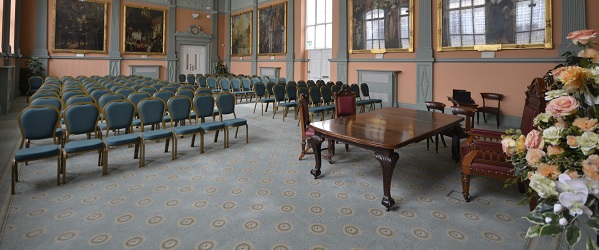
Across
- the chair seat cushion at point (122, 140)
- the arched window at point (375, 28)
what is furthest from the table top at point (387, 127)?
the arched window at point (375, 28)

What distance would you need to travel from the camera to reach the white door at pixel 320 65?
12305mm

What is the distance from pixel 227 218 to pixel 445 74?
7.48 metres

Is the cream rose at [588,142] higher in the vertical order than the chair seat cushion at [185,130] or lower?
lower

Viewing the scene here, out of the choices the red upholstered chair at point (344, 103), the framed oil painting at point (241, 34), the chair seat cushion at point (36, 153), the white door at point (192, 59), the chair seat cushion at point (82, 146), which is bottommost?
the chair seat cushion at point (36, 153)

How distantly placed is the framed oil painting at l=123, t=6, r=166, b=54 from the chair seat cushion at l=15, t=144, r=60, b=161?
39.9 ft

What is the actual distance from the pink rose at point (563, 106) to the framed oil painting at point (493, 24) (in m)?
7.04

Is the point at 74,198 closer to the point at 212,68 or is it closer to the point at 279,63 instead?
the point at 279,63

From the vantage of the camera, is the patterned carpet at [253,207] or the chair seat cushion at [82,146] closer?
the patterned carpet at [253,207]

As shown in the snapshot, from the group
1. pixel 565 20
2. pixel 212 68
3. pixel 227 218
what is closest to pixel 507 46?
pixel 565 20

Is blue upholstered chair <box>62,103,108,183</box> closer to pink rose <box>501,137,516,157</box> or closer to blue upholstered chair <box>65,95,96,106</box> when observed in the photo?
blue upholstered chair <box>65,95,96,106</box>

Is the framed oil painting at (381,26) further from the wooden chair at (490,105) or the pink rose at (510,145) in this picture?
the pink rose at (510,145)

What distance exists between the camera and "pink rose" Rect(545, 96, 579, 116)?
1006 millimetres

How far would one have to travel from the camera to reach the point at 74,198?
9.72 ft

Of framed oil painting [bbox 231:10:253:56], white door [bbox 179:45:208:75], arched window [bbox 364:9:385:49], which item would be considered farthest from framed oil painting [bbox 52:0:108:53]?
arched window [bbox 364:9:385:49]
